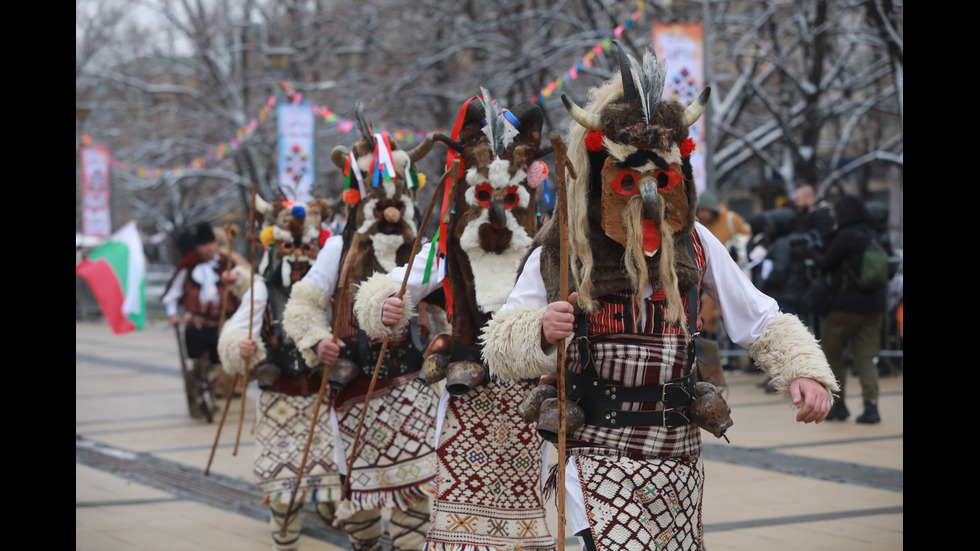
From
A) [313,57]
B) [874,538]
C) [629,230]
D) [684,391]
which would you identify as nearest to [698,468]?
[684,391]

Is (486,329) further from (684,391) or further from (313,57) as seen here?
(313,57)

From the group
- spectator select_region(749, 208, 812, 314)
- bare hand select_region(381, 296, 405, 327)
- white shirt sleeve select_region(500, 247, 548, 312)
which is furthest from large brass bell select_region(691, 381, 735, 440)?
spectator select_region(749, 208, 812, 314)

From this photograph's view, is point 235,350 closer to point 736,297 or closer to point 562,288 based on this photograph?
point 562,288

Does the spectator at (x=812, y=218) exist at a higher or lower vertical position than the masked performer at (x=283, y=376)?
higher

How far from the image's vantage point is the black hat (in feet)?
38.1

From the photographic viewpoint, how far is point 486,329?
147 inches

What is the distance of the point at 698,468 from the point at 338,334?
2.32 metres

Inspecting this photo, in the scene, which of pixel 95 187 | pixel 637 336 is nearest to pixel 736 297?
pixel 637 336

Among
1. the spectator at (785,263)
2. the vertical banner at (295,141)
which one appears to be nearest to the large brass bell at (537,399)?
the spectator at (785,263)

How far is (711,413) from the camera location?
3531 millimetres

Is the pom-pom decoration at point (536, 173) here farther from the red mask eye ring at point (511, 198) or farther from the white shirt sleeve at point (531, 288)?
the white shirt sleeve at point (531, 288)

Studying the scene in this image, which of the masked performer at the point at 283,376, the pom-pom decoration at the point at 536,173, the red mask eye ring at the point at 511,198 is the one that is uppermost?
the pom-pom decoration at the point at 536,173

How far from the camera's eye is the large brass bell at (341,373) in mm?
5418

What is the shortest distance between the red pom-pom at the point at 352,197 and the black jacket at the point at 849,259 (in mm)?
5698
